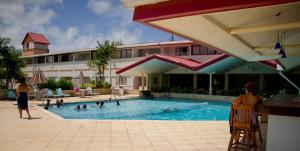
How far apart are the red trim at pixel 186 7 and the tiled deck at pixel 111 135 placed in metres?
4.06

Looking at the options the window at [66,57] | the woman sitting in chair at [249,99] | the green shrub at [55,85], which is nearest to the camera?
the woman sitting in chair at [249,99]

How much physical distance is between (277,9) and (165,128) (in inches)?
221

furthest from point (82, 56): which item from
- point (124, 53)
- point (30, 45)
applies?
point (30, 45)

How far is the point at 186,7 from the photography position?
9.66 feet

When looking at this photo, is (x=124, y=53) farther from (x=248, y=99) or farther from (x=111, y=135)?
(x=248, y=99)

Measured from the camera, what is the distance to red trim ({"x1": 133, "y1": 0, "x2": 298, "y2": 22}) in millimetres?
2615

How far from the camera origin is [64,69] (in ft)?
133

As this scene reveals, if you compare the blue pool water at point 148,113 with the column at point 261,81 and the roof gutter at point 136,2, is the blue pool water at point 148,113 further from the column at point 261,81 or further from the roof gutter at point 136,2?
the roof gutter at point 136,2

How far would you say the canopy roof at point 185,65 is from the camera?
2135 cm

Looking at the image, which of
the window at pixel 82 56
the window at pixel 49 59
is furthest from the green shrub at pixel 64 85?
the window at pixel 49 59

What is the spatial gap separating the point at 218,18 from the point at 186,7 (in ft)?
5.36

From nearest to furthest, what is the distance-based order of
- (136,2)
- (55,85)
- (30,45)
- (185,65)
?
1. (136,2)
2. (185,65)
3. (55,85)
4. (30,45)

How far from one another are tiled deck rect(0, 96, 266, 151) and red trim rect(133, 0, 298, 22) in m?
4.06

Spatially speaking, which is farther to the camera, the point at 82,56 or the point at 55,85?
the point at 82,56
